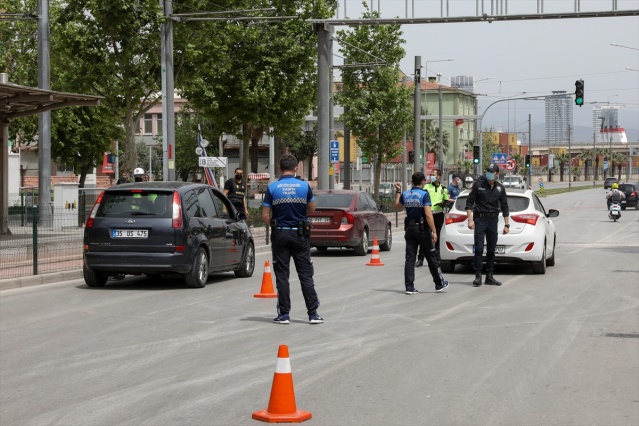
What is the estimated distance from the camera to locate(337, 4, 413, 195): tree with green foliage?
5759cm

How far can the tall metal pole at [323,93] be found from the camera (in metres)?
36.4

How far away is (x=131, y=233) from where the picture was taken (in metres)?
16.6

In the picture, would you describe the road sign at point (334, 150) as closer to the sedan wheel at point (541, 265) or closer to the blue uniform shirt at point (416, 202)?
the sedan wheel at point (541, 265)

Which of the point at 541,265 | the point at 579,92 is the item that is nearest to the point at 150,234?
the point at 541,265

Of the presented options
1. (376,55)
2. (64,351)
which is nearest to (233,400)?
(64,351)

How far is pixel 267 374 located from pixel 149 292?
25.7 ft

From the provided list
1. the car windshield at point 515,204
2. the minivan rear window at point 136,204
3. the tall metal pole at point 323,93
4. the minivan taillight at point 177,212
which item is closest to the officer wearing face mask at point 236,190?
the car windshield at point 515,204

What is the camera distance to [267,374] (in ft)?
29.9

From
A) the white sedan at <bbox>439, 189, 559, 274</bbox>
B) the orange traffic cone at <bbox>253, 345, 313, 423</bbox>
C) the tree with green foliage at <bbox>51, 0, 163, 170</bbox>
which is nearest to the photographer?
the orange traffic cone at <bbox>253, 345, 313, 423</bbox>

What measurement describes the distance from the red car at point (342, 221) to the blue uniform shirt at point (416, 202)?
874 centimetres

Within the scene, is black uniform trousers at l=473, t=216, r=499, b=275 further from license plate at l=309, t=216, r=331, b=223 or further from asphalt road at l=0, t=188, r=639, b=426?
license plate at l=309, t=216, r=331, b=223

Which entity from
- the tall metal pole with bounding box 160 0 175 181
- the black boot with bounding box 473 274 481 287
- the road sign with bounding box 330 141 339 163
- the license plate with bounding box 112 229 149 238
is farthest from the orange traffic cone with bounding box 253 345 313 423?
the road sign with bounding box 330 141 339 163

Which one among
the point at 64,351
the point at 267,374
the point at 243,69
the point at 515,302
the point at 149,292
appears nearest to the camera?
the point at 267,374

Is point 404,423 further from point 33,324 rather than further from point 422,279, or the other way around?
point 422,279
